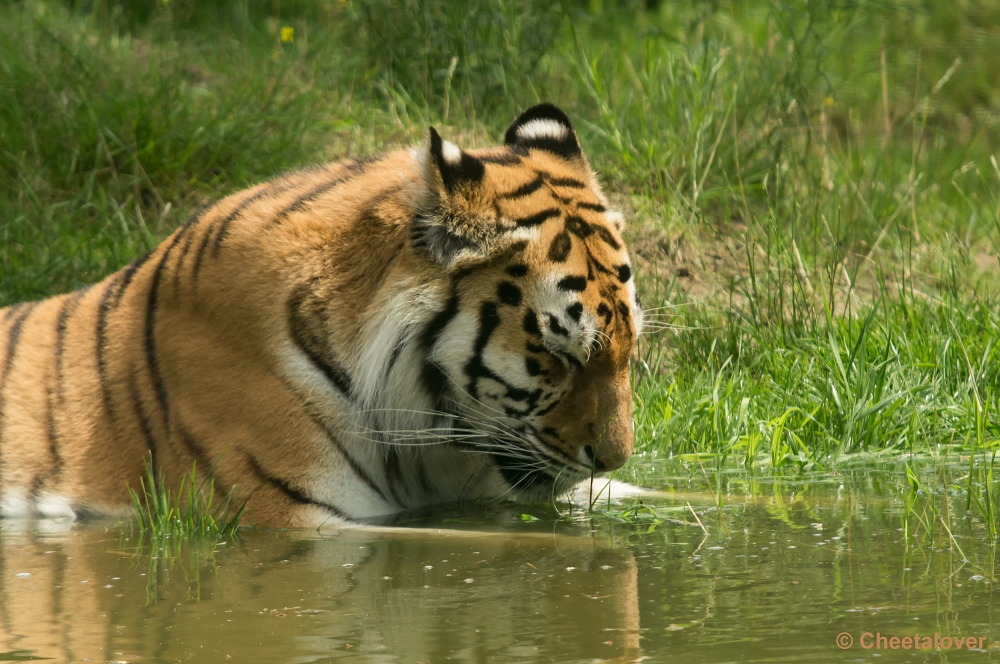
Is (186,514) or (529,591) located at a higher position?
(186,514)

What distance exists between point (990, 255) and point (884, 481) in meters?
3.63

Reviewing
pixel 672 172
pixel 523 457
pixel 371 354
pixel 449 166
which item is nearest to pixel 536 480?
pixel 523 457

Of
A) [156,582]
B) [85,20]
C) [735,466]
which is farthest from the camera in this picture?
[85,20]

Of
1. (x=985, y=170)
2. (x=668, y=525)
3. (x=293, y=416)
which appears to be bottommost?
(x=668, y=525)

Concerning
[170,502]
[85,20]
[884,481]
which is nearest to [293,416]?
[170,502]

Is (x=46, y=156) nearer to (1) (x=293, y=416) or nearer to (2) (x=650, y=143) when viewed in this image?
(2) (x=650, y=143)

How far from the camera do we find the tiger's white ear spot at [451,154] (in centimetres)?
349

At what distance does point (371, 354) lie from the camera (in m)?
3.56

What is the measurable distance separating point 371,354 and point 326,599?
39.6 inches

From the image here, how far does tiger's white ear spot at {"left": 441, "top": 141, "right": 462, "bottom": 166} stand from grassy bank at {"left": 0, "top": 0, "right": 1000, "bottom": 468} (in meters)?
1.49

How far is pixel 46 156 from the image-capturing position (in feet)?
22.8

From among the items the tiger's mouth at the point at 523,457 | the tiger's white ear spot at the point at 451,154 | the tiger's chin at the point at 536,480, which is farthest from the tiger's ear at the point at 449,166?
the tiger's chin at the point at 536,480

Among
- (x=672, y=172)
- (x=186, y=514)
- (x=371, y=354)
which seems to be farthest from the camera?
(x=672, y=172)

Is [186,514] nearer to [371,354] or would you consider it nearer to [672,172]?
[371,354]
